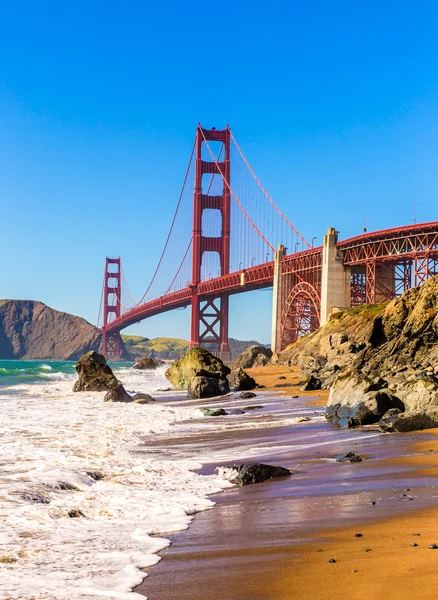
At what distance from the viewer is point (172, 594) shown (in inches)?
159

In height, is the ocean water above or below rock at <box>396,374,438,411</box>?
below

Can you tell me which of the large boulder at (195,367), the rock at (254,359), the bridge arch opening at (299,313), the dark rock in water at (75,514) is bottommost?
the dark rock in water at (75,514)

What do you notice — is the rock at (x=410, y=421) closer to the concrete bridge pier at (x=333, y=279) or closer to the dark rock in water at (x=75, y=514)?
the dark rock in water at (x=75, y=514)

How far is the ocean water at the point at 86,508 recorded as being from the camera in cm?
441

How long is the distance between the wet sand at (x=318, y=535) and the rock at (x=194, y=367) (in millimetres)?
20825

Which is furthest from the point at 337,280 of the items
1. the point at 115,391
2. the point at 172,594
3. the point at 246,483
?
the point at 172,594

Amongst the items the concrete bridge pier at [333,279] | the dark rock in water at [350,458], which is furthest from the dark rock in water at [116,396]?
the concrete bridge pier at [333,279]

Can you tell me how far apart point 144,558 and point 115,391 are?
20.5m

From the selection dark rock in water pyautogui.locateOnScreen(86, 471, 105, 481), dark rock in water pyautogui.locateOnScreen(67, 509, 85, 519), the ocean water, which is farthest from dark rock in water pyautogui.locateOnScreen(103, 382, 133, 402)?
dark rock in water pyautogui.locateOnScreen(67, 509, 85, 519)

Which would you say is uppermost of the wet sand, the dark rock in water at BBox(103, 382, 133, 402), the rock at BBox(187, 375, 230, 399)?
the rock at BBox(187, 375, 230, 399)

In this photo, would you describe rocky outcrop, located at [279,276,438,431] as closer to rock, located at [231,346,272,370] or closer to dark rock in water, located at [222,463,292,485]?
rock, located at [231,346,272,370]

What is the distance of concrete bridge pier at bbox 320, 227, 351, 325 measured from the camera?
56.3 meters

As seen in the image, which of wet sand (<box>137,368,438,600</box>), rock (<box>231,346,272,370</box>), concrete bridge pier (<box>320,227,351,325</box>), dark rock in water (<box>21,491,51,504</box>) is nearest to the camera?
wet sand (<box>137,368,438,600</box>)

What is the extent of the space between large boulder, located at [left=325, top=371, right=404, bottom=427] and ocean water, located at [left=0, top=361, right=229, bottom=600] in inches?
138
